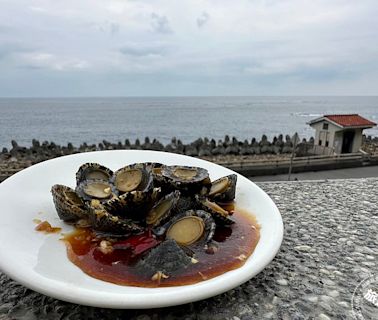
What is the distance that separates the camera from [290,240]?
2.88 metres

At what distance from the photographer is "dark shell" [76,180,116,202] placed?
2.39 meters

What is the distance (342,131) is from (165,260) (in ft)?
51.3

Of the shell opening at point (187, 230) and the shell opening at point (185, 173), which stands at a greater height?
the shell opening at point (185, 173)

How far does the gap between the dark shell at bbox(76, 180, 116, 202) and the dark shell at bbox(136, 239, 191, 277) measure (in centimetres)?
64

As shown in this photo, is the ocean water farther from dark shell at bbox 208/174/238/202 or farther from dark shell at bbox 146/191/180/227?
dark shell at bbox 146/191/180/227

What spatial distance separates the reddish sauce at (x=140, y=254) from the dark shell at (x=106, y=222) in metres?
0.07

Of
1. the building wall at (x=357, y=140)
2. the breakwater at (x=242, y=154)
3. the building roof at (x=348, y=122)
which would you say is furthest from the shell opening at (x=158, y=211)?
the building wall at (x=357, y=140)

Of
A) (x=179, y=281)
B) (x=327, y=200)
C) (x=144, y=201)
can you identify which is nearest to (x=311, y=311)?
(x=179, y=281)

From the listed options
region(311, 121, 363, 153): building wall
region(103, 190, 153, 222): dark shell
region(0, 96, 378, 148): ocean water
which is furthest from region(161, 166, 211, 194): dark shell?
region(0, 96, 378, 148): ocean water

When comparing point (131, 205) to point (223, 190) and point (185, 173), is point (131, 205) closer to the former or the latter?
point (185, 173)

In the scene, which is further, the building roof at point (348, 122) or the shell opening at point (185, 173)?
the building roof at point (348, 122)

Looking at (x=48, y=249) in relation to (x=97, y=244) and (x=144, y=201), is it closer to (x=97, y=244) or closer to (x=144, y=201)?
(x=97, y=244)

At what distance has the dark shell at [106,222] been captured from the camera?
214 cm

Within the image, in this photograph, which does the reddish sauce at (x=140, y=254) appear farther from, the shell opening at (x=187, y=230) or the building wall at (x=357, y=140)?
the building wall at (x=357, y=140)
